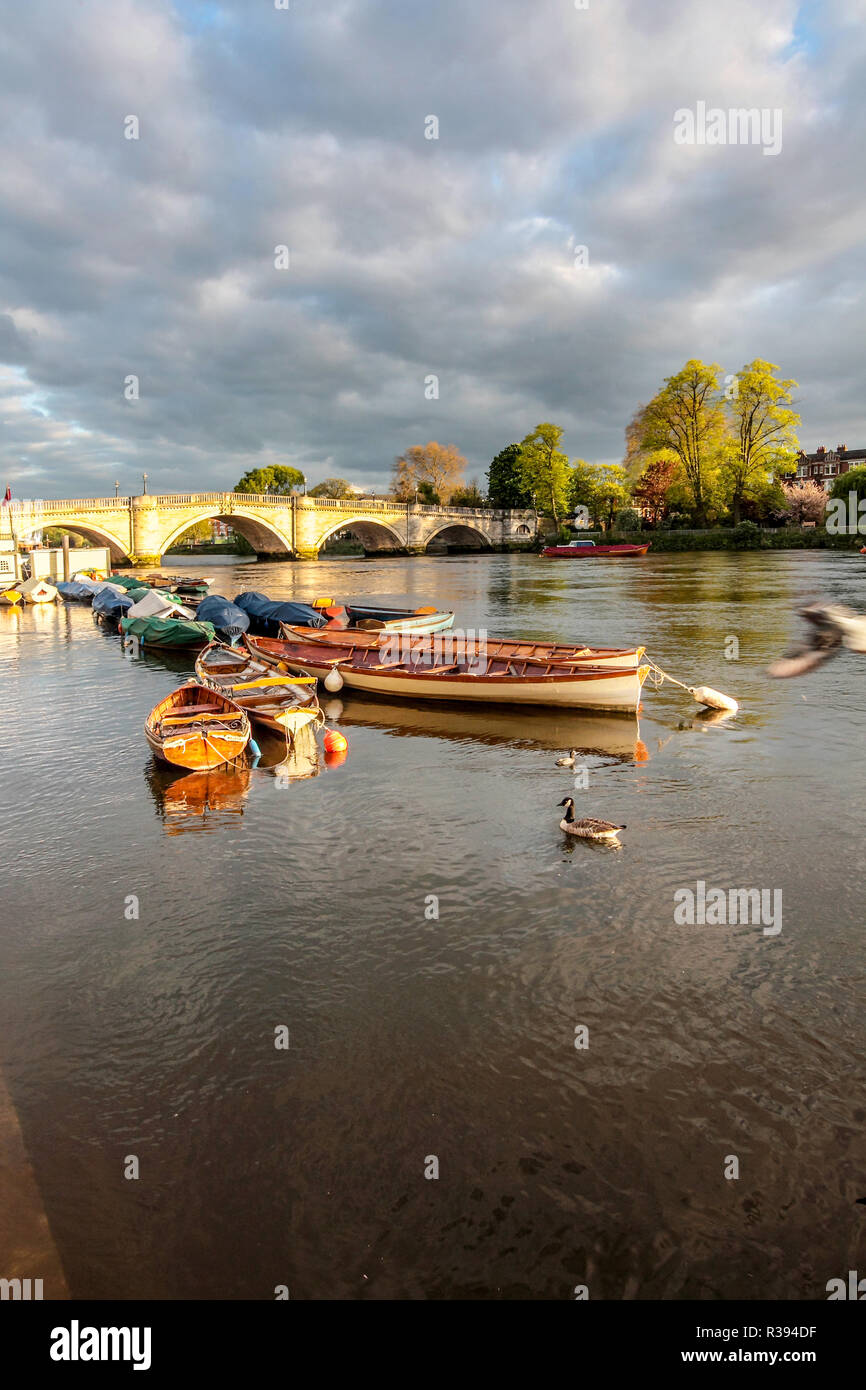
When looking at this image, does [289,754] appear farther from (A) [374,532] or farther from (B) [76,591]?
(A) [374,532]

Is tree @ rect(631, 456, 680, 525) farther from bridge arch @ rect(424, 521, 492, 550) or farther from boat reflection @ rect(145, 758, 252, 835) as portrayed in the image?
boat reflection @ rect(145, 758, 252, 835)

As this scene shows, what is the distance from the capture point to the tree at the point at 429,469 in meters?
158

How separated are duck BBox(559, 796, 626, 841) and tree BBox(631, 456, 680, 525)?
4539 inches

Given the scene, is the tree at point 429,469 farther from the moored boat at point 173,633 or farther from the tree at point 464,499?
the moored boat at point 173,633

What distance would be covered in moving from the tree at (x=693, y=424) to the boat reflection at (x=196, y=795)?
3990 inches

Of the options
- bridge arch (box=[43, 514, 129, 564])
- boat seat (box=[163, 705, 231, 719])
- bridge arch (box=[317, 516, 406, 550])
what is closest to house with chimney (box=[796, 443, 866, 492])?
bridge arch (box=[317, 516, 406, 550])

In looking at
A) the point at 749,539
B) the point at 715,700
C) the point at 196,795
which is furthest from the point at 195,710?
the point at 749,539

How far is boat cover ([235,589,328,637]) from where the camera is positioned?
37.2 m

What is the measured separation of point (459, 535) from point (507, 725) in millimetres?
125583

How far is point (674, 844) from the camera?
45.8ft
